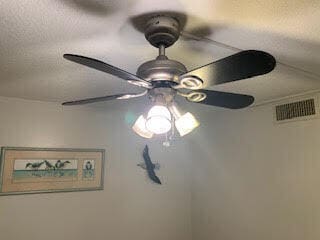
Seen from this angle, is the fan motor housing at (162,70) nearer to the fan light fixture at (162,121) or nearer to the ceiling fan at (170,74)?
the ceiling fan at (170,74)

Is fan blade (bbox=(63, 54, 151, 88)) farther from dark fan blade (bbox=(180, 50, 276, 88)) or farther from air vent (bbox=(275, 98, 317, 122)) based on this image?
air vent (bbox=(275, 98, 317, 122))

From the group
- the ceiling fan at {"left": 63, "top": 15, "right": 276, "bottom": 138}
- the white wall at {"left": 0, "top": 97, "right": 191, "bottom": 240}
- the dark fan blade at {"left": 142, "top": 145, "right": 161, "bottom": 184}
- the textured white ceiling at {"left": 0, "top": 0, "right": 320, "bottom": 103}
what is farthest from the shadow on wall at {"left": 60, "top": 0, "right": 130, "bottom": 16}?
the dark fan blade at {"left": 142, "top": 145, "right": 161, "bottom": 184}

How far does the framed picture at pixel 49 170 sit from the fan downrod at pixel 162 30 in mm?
1770

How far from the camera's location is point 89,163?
2.78 metres

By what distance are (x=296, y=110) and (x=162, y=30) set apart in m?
1.63

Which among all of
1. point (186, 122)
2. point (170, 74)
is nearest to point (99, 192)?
point (186, 122)

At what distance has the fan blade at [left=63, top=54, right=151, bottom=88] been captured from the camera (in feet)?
3.43

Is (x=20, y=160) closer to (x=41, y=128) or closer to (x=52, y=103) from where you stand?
(x=41, y=128)

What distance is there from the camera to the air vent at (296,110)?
7.41 feet

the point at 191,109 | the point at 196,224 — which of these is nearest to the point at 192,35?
the point at 191,109

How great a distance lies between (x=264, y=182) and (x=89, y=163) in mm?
1662

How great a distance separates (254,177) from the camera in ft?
8.64

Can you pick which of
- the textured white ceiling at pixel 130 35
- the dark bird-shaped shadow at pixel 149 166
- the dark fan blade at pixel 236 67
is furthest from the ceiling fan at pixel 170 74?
the dark bird-shaped shadow at pixel 149 166

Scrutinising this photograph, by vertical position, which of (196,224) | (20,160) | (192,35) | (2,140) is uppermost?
(192,35)
